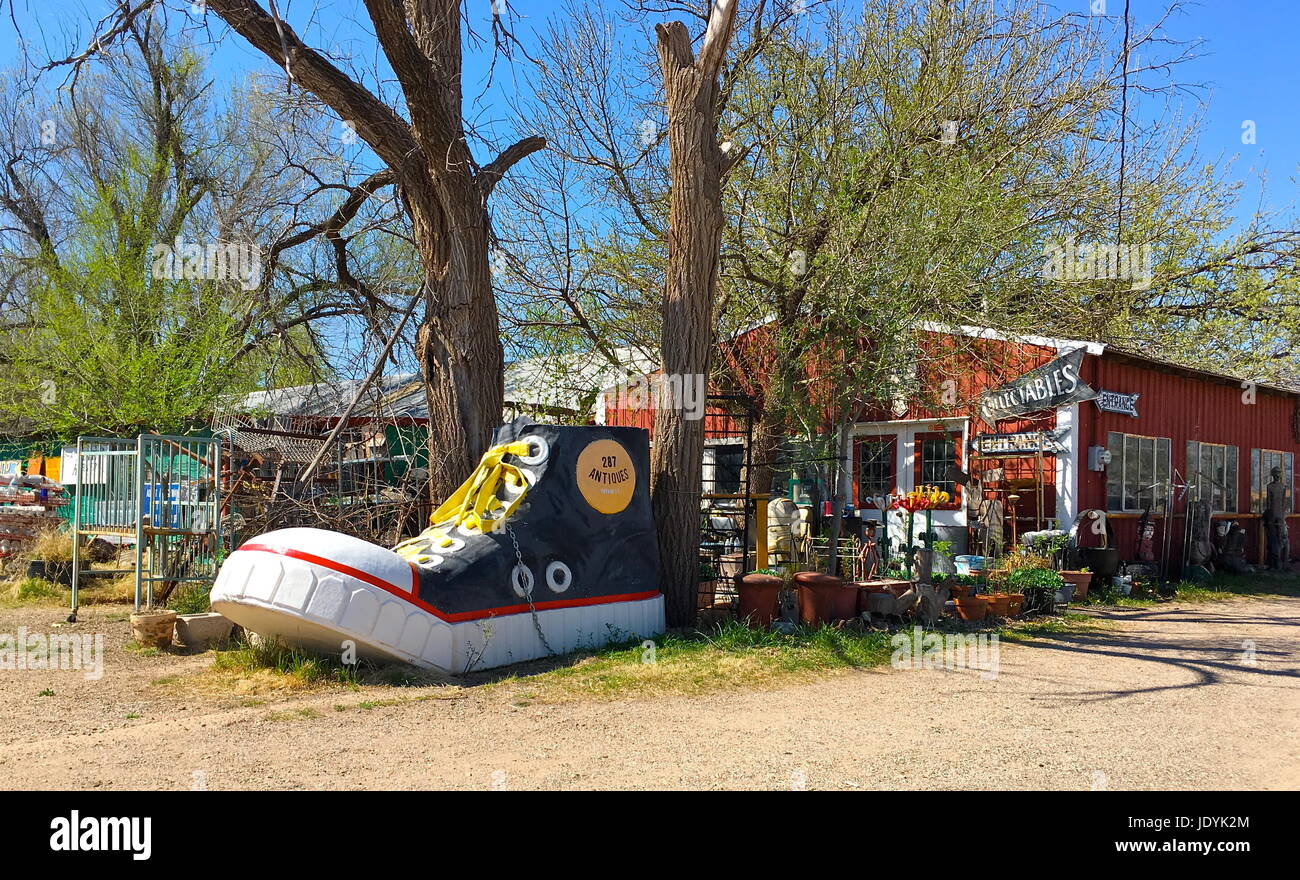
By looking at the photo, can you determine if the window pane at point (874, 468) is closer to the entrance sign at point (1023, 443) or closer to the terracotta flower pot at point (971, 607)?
the entrance sign at point (1023, 443)

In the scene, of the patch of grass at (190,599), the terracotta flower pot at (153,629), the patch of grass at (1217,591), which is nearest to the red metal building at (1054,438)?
the patch of grass at (1217,591)

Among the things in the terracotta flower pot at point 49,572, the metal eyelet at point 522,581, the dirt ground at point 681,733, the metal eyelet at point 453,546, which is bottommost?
the dirt ground at point 681,733

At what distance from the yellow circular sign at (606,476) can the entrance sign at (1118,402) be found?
8.57 metres

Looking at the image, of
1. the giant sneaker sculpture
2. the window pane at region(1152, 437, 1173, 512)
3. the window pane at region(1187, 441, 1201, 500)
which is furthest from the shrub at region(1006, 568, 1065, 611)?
the window pane at region(1187, 441, 1201, 500)

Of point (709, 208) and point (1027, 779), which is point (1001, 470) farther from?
point (1027, 779)

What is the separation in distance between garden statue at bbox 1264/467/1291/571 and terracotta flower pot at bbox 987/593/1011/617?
11098 mm

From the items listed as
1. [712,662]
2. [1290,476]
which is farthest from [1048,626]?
[1290,476]

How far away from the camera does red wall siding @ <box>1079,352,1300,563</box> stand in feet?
47.9

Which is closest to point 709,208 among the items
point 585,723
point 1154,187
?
point 585,723

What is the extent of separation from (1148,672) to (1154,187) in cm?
1012

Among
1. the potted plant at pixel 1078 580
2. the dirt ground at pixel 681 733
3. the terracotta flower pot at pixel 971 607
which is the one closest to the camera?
the dirt ground at pixel 681 733

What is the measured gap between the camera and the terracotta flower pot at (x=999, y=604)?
428 inches

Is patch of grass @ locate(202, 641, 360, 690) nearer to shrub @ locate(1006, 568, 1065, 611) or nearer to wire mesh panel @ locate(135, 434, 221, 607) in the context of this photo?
wire mesh panel @ locate(135, 434, 221, 607)

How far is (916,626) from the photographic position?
32.5ft
